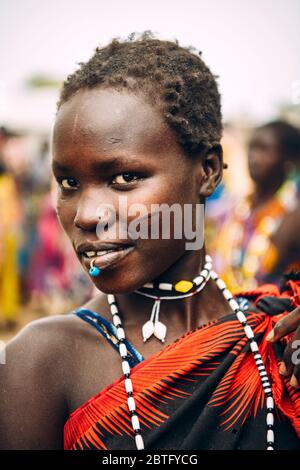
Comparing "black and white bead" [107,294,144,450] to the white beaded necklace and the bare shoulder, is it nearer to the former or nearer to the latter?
the white beaded necklace

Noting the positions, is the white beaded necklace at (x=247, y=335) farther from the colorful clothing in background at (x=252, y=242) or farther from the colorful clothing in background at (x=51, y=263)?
the colorful clothing in background at (x=51, y=263)

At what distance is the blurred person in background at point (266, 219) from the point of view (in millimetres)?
4871

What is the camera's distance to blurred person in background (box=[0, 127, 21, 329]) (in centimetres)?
807

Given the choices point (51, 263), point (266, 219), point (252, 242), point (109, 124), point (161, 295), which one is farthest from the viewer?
point (51, 263)

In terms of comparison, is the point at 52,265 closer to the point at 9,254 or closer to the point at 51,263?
the point at 51,263

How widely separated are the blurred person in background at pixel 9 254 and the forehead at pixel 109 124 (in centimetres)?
648

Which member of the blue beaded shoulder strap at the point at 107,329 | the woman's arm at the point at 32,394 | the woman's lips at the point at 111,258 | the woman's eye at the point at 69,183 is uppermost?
the woman's eye at the point at 69,183

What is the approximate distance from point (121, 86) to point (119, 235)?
406 mm

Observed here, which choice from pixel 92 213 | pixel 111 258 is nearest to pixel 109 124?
pixel 92 213

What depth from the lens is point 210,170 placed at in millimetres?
1854

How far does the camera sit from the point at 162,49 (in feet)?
5.80

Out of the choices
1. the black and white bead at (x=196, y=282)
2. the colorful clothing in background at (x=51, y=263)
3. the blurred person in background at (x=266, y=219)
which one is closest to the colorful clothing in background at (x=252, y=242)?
the blurred person in background at (x=266, y=219)

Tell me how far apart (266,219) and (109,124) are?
3793 mm

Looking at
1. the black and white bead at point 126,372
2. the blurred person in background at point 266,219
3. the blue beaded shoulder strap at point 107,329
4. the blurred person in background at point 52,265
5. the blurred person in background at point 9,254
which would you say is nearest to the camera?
the black and white bead at point 126,372
